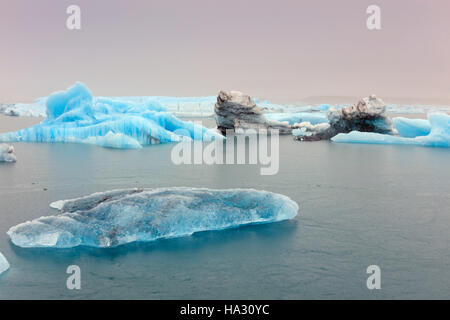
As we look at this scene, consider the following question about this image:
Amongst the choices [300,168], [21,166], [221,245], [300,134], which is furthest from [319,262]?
[300,134]

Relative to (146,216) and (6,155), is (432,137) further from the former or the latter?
(6,155)

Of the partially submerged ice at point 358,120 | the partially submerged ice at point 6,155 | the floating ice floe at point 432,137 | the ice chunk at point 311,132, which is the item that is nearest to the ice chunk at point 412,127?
the partially submerged ice at point 358,120

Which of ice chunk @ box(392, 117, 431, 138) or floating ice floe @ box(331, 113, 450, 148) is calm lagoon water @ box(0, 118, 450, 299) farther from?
ice chunk @ box(392, 117, 431, 138)

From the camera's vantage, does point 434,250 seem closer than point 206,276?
No

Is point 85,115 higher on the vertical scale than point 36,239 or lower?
higher

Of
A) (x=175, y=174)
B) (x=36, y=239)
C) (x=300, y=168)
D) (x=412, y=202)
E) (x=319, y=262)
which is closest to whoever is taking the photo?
(x=319, y=262)

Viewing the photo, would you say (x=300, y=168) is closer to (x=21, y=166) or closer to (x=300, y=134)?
(x=21, y=166)

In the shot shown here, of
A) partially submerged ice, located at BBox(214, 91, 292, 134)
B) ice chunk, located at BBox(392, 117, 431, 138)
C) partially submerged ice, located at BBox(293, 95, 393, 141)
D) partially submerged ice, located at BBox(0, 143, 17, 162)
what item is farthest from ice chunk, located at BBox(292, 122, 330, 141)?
partially submerged ice, located at BBox(0, 143, 17, 162)

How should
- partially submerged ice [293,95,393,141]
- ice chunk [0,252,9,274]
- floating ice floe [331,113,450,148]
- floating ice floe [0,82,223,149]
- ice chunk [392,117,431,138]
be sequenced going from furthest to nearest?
partially submerged ice [293,95,393,141] < ice chunk [392,117,431,138] < floating ice floe [0,82,223,149] < floating ice floe [331,113,450,148] < ice chunk [0,252,9,274]
